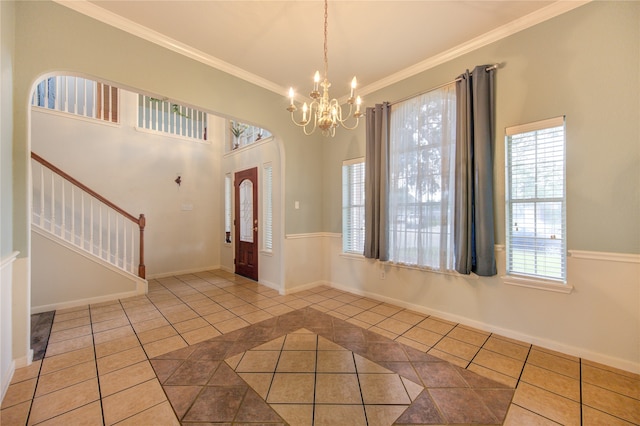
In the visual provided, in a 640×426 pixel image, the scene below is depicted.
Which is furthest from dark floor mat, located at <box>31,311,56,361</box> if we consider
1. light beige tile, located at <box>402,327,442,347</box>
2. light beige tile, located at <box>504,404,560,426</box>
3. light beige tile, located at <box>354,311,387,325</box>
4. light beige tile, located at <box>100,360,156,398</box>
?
light beige tile, located at <box>504,404,560,426</box>

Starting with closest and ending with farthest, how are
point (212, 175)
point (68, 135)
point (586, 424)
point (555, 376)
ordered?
point (586, 424)
point (555, 376)
point (68, 135)
point (212, 175)

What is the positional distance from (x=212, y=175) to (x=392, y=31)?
4660mm

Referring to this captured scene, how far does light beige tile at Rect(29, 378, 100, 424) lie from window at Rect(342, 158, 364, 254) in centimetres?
323

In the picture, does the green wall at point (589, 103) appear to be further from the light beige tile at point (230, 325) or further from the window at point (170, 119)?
the window at point (170, 119)

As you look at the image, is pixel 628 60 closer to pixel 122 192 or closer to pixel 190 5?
pixel 190 5

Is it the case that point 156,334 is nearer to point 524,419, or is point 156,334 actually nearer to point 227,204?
point 524,419

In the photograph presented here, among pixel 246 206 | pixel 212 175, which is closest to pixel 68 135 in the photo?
pixel 212 175

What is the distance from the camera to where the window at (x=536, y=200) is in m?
2.44

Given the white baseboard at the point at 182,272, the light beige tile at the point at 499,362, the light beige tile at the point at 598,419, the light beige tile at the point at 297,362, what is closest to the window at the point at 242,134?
the white baseboard at the point at 182,272

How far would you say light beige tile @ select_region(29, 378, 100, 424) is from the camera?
1680mm

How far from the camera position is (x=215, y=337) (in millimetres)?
2719

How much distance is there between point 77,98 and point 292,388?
570cm

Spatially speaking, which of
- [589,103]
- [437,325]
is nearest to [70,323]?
[437,325]

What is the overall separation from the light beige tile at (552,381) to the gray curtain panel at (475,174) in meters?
0.88
